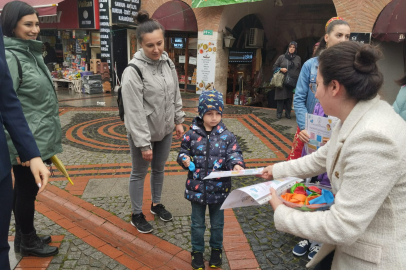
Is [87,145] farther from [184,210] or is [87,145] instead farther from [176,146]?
[184,210]

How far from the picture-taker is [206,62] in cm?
1118

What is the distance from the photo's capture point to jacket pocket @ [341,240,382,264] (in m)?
1.20

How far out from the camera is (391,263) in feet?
3.92

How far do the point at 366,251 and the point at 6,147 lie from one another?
1.65 m

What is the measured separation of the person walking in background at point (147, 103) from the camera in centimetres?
257

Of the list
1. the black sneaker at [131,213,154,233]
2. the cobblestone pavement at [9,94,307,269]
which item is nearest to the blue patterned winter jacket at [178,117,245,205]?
the cobblestone pavement at [9,94,307,269]

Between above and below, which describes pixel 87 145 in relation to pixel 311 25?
below

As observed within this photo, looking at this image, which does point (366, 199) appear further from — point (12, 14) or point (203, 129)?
point (12, 14)

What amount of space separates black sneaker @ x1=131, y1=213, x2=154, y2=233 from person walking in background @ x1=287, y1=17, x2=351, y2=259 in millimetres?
1356

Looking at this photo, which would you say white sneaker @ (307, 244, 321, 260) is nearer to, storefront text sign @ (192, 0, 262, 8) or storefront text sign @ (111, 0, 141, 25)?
storefront text sign @ (192, 0, 262, 8)

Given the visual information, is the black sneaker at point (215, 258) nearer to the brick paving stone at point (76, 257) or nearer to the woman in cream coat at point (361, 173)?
the brick paving stone at point (76, 257)

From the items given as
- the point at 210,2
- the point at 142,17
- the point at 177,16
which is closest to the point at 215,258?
A: the point at 142,17

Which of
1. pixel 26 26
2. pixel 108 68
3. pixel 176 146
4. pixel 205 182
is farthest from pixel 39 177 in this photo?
pixel 108 68

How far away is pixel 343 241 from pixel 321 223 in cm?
10
